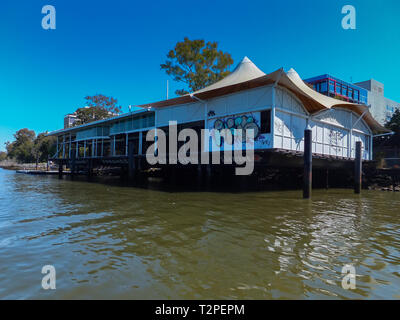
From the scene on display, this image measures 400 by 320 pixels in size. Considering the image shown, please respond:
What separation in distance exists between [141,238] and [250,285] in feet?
8.68

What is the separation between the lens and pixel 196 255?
173 inches

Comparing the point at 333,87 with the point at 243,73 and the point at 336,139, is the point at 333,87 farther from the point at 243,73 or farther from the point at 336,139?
the point at 243,73

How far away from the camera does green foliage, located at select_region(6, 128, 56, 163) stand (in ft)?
206

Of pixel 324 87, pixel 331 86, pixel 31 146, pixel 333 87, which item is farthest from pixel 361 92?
pixel 31 146

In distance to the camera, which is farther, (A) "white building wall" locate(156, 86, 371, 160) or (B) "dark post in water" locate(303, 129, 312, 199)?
(A) "white building wall" locate(156, 86, 371, 160)

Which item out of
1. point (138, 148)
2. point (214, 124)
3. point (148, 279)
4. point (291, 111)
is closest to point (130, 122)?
point (138, 148)

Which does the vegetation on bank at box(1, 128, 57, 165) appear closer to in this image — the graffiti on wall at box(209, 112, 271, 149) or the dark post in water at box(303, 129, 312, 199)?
the graffiti on wall at box(209, 112, 271, 149)

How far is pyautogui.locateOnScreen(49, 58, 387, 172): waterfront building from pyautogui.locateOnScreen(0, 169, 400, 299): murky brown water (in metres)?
8.18

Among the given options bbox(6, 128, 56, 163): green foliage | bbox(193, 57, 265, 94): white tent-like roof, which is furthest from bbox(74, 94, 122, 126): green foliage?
bbox(193, 57, 265, 94): white tent-like roof

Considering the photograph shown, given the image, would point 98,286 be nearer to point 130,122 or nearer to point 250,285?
point 250,285

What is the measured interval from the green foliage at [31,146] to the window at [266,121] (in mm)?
55241

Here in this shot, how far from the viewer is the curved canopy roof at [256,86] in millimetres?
14414

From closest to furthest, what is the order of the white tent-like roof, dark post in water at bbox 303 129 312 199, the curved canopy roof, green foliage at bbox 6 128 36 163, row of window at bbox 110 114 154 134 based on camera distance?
dark post in water at bbox 303 129 312 199 < the curved canopy roof < the white tent-like roof < row of window at bbox 110 114 154 134 < green foliage at bbox 6 128 36 163

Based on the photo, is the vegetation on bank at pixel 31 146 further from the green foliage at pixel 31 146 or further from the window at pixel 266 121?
the window at pixel 266 121
